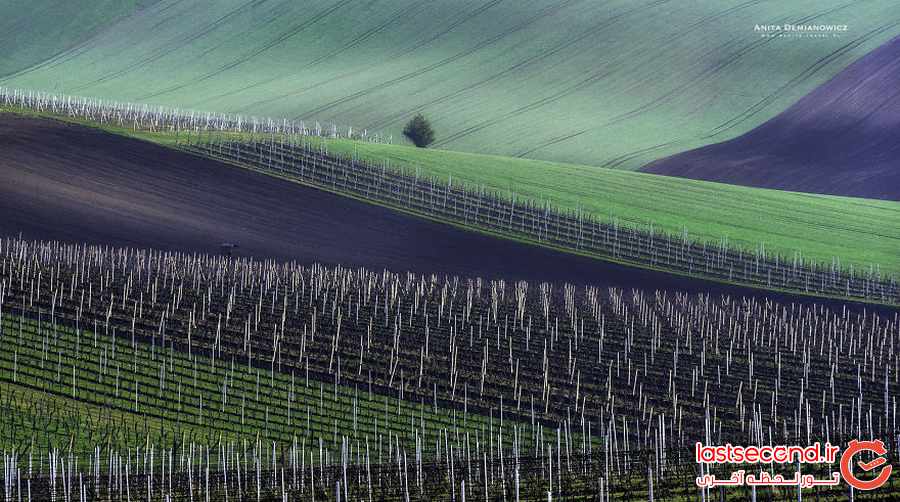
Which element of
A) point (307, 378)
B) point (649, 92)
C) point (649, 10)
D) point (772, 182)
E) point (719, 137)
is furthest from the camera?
point (649, 10)

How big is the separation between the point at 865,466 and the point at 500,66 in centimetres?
8065

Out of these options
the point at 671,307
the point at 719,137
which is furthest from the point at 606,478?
the point at 719,137

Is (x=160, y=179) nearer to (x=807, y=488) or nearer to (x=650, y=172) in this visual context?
(x=650, y=172)

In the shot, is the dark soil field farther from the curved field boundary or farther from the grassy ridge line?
the grassy ridge line

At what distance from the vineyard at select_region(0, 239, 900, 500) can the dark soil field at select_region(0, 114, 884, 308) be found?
539cm

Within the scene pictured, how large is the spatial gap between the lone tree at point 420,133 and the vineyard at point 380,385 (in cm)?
3859

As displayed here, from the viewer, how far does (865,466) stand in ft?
85.3

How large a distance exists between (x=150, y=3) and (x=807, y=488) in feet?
353

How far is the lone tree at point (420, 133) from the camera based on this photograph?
9094 centimetres

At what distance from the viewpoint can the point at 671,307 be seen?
52719mm

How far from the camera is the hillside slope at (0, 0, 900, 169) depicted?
9400 cm

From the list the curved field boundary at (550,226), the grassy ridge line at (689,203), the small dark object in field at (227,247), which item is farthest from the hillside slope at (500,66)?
the small dark object in field at (227,247)

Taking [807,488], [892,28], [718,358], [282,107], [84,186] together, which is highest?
[892,28]

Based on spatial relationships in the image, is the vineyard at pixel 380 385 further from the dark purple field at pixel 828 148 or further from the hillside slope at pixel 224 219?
the dark purple field at pixel 828 148
